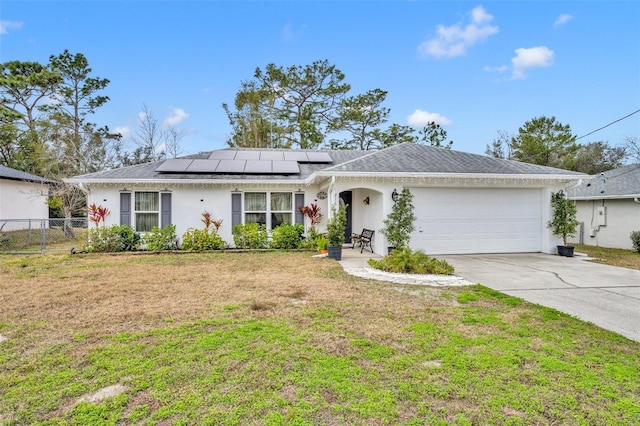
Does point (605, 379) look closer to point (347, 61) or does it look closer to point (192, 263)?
point (192, 263)

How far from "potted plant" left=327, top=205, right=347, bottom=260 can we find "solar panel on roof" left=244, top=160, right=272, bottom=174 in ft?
12.2

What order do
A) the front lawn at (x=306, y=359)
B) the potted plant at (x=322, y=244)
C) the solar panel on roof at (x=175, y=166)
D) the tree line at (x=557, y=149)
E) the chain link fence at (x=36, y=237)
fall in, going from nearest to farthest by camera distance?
the front lawn at (x=306, y=359)
the potted plant at (x=322, y=244)
the solar panel on roof at (x=175, y=166)
the chain link fence at (x=36, y=237)
the tree line at (x=557, y=149)

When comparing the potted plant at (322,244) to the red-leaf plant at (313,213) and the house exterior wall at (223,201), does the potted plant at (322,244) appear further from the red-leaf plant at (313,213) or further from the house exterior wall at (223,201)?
the red-leaf plant at (313,213)

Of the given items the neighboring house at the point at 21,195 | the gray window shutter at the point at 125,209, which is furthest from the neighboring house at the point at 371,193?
the neighboring house at the point at 21,195

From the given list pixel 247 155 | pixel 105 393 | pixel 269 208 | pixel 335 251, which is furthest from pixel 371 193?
pixel 105 393

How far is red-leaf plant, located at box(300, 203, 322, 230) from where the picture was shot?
12.2m

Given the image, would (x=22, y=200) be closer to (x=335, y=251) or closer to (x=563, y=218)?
(x=335, y=251)

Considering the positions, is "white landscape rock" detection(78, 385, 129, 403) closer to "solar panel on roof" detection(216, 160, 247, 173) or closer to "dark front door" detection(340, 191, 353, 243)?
"solar panel on roof" detection(216, 160, 247, 173)

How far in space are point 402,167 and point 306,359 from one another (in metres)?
8.33

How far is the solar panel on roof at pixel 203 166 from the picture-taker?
41.0 feet

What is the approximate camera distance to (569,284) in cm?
673

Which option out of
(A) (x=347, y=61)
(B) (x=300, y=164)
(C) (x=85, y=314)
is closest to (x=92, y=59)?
(A) (x=347, y=61)

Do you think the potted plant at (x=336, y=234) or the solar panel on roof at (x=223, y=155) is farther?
the solar panel on roof at (x=223, y=155)

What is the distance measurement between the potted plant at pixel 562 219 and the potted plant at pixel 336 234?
6838 mm
